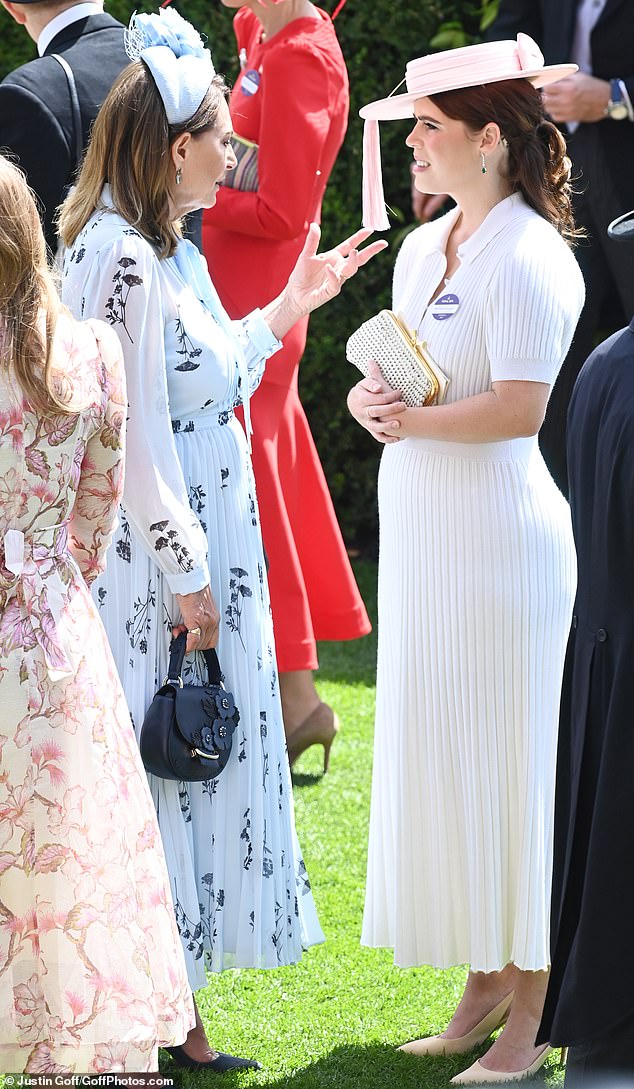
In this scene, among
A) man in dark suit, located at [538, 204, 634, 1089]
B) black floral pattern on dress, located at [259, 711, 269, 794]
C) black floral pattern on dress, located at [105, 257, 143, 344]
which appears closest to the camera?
man in dark suit, located at [538, 204, 634, 1089]

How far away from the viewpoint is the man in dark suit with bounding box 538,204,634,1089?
2.58m

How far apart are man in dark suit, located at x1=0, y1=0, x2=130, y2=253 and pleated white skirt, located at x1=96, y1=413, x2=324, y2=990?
35.7 inches

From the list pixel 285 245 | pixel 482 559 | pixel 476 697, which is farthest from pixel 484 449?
pixel 285 245

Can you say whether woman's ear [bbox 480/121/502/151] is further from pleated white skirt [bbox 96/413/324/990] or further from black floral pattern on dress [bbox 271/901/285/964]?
black floral pattern on dress [bbox 271/901/285/964]

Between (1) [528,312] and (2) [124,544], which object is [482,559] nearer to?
(1) [528,312]

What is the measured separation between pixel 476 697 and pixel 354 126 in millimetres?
4704

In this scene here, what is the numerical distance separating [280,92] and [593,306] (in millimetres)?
1378

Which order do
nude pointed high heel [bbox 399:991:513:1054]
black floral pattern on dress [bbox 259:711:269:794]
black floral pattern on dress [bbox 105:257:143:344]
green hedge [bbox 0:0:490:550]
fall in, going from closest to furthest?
1. black floral pattern on dress [bbox 105:257:143:344]
2. black floral pattern on dress [bbox 259:711:269:794]
3. nude pointed high heel [bbox 399:991:513:1054]
4. green hedge [bbox 0:0:490:550]

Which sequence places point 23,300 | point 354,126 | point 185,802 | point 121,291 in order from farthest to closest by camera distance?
point 354,126 → point 185,802 → point 121,291 → point 23,300

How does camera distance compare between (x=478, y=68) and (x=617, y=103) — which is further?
(x=617, y=103)

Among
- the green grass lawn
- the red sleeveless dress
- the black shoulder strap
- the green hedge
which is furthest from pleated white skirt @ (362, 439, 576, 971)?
the green hedge

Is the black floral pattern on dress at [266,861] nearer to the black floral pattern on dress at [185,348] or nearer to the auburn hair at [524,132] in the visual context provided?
the black floral pattern on dress at [185,348]

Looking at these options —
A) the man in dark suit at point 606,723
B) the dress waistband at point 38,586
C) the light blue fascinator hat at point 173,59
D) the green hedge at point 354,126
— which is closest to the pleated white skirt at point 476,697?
the man in dark suit at point 606,723

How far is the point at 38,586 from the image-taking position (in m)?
2.53
